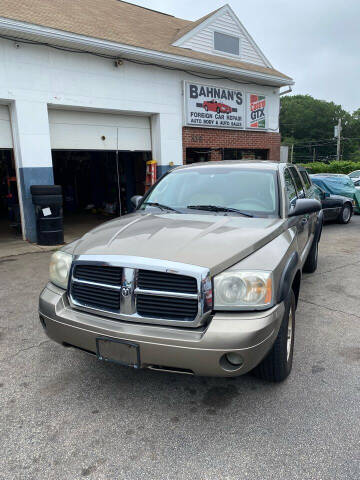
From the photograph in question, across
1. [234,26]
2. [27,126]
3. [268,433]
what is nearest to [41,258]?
[27,126]

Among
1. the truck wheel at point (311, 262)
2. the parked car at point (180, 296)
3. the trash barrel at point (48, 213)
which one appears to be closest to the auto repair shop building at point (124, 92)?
the trash barrel at point (48, 213)

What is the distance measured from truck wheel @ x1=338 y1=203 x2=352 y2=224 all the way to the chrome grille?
404 inches

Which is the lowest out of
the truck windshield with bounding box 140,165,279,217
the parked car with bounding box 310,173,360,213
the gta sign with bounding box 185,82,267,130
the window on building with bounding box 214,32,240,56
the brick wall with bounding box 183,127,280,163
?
the parked car with bounding box 310,173,360,213

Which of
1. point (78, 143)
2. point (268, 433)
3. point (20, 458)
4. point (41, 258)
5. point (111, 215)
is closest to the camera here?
point (20, 458)

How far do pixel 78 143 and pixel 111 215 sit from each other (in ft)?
15.3

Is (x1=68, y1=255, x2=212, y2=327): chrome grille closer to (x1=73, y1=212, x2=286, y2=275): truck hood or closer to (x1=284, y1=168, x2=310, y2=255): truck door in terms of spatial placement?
(x1=73, y1=212, x2=286, y2=275): truck hood

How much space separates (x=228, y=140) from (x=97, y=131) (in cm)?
473

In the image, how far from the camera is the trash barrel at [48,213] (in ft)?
27.0

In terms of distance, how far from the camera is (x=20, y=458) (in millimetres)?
2166

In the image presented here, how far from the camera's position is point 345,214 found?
11.4m

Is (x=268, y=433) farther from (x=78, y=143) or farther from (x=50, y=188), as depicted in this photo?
(x=78, y=143)

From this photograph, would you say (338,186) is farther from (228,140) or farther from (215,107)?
(215,107)

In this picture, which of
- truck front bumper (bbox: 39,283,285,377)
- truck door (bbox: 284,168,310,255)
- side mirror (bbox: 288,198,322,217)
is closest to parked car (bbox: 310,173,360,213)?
truck door (bbox: 284,168,310,255)

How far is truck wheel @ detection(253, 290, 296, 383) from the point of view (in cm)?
259
